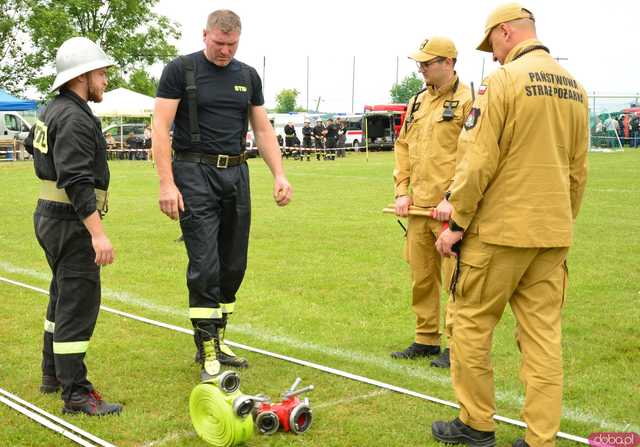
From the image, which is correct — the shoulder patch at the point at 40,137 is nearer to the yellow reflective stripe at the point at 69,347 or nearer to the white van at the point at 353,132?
the yellow reflective stripe at the point at 69,347

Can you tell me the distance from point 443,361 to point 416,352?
0.99 ft

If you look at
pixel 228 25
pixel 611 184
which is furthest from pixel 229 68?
pixel 611 184

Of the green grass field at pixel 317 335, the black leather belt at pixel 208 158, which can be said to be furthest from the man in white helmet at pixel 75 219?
the black leather belt at pixel 208 158

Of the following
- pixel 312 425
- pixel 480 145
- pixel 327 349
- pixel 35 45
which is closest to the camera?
pixel 480 145

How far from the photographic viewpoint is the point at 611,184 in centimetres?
2102

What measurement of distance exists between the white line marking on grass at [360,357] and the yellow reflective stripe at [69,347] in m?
1.93

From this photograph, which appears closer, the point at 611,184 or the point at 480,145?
the point at 480,145

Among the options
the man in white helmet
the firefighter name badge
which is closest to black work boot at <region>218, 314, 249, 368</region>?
the man in white helmet

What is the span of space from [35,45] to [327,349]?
55589mm

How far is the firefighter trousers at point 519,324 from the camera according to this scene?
162 inches

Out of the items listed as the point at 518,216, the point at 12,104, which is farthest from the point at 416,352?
the point at 12,104

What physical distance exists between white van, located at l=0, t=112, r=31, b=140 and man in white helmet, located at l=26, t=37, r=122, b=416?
3711 centimetres

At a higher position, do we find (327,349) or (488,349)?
(488,349)

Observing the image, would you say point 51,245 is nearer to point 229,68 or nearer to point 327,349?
point 229,68
